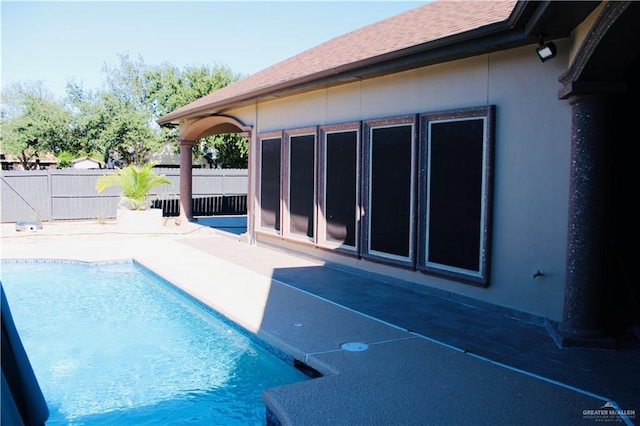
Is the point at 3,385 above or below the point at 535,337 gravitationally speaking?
above

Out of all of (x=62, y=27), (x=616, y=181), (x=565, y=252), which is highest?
(x=62, y=27)

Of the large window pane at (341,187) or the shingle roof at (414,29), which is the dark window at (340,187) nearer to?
the large window pane at (341,187)

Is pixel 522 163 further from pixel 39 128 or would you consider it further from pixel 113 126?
pixel 39 128

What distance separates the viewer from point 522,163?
236 inches

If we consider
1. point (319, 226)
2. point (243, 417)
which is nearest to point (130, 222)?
point (319, 226)

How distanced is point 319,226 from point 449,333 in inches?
181

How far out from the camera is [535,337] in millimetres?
5395

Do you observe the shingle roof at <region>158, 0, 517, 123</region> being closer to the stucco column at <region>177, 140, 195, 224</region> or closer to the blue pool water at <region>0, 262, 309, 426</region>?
the blue pool water at <region>0, 262, 309, 426</region>

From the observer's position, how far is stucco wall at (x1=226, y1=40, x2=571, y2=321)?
561cm

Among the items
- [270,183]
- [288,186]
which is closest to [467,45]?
[288,186]

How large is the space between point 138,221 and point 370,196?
9.07 meters

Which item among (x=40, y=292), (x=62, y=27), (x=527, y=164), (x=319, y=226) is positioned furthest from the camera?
(x=62, y=27)

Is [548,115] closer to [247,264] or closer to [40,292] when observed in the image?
[247,264]

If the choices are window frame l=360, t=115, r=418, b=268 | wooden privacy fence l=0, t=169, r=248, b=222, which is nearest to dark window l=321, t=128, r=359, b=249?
window frame l=360, t=115, r=418, b=268
